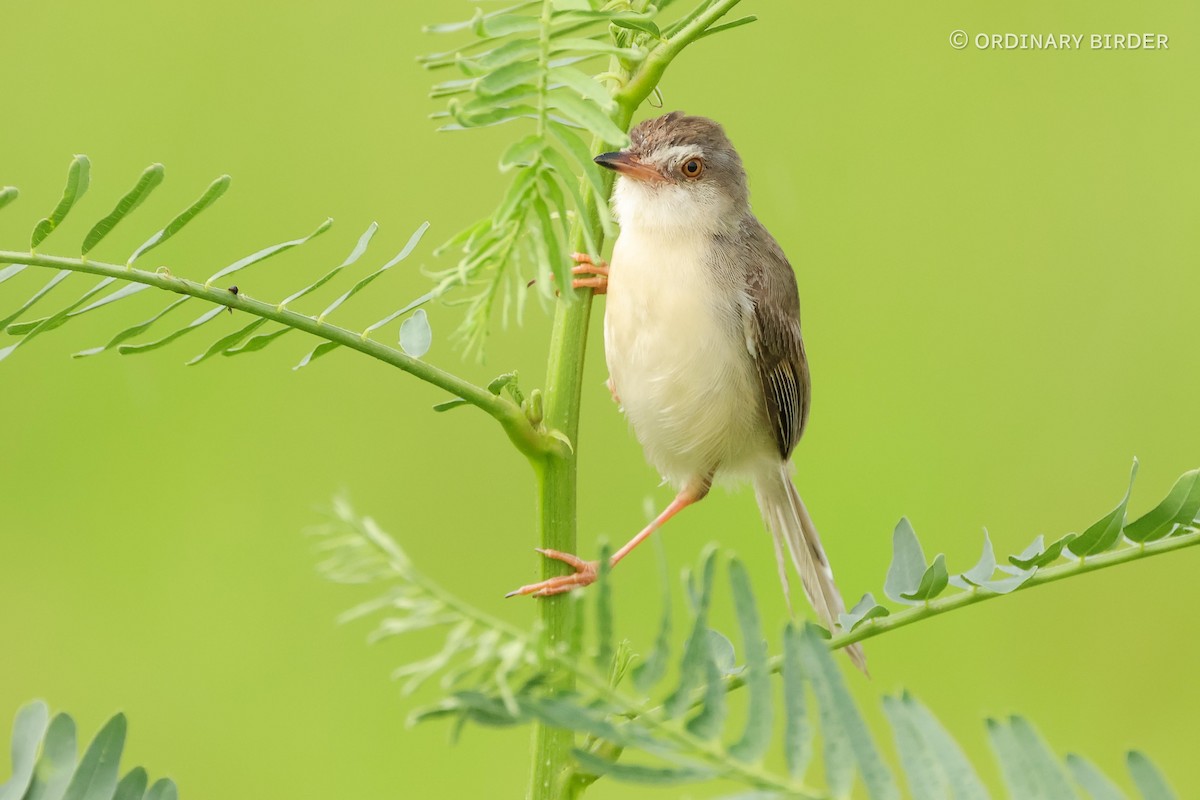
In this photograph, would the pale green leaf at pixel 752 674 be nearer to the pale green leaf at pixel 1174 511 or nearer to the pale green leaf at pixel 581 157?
the pale green leaf at pixel 581 157

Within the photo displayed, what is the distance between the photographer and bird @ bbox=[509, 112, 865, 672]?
3344 mm

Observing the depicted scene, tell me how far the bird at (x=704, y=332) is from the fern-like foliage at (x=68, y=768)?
1.98m

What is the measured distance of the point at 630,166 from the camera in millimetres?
3373

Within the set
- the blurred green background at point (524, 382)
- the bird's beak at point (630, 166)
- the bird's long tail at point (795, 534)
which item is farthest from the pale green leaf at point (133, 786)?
the blurred green background at point (524, 382)

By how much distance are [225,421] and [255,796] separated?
183 centimetres

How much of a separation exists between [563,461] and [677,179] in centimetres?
194

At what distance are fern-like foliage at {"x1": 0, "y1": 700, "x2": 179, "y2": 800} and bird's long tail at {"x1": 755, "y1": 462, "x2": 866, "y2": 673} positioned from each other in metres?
2.34

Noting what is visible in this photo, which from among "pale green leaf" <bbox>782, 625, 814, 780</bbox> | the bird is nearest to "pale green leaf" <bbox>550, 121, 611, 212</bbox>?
"pale green leaf" <bbox>782, 625, 814, 780</bbox>

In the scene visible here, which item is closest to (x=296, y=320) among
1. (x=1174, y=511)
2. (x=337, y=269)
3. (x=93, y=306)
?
(x=337, y=269)

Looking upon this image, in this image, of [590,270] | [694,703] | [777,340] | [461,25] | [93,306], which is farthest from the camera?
[777,340]

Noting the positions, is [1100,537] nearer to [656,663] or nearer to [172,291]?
[656,663]

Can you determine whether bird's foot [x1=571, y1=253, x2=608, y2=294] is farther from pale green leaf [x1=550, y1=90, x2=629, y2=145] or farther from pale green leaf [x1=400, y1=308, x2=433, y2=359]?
pale green leaf [x1=550, y1=90, x2=629, y2=145]

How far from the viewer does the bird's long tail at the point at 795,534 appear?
3557 mm

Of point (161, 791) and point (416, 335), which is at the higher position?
point (416, 335)
